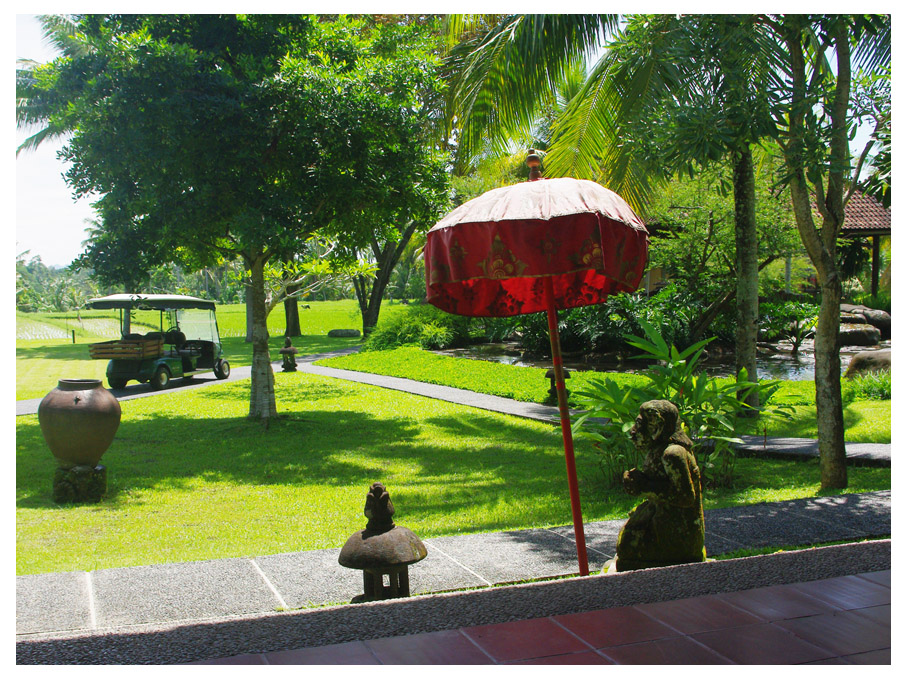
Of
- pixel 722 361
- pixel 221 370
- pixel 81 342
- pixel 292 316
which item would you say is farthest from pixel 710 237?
pixel 81 342

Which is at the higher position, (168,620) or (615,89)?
(615,89)

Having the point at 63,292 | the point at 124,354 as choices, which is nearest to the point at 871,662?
the point at 124,354

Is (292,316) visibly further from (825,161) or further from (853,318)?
(825,161)

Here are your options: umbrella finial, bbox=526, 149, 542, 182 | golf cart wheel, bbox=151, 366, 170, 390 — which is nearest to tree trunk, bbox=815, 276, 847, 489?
umbrella finial, bbox=526, 149, 542, 182

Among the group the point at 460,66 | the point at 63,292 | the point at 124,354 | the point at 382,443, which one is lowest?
the point at 382,443

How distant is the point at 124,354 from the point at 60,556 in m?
10.7

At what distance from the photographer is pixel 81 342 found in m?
30.5

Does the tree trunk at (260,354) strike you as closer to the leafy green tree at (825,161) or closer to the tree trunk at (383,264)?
the leafy green tree at (825,161)

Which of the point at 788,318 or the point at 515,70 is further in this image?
the point at 788,318

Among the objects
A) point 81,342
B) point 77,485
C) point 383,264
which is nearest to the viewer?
point 77,485

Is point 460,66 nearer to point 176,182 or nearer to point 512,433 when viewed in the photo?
point 176,182

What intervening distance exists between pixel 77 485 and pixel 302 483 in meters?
2.28

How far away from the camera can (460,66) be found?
469 inches

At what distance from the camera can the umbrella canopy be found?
3.66m
